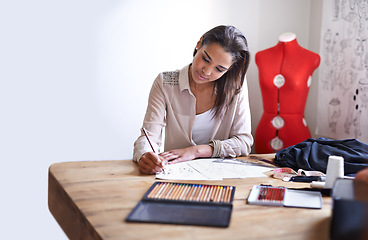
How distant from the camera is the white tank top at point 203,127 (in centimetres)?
215

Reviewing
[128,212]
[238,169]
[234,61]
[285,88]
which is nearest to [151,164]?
[238,169]

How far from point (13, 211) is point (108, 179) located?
5.09 ft

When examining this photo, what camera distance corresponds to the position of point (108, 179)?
153 centimetres

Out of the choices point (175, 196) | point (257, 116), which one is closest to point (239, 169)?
point (175, 196)

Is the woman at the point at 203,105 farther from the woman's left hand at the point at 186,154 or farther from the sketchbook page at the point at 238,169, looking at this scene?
the sketchbook page at the point at 238,169

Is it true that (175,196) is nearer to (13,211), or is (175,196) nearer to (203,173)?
(203,173)

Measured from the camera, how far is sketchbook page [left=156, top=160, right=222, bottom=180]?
156cm

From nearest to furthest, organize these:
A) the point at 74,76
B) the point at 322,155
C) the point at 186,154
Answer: the point at 322,155 < the point at 186,154 < the point at 74,76

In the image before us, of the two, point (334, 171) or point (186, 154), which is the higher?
point (334, 171)

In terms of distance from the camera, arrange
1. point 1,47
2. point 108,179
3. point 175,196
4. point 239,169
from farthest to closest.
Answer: point 1,47 < point 239,169 < point 108,179 < point 175,196

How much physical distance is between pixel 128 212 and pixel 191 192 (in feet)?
0.79

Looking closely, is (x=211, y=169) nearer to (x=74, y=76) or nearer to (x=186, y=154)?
(x=186, y=154)

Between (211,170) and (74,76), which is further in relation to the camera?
(74,76)

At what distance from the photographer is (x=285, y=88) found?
10.1 ft
